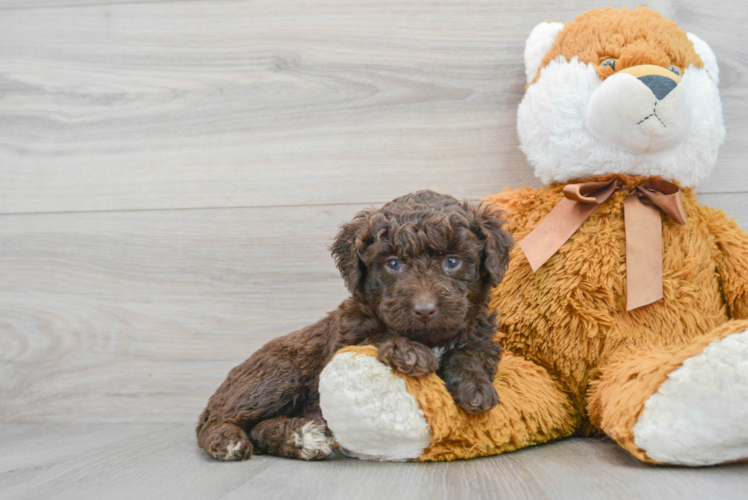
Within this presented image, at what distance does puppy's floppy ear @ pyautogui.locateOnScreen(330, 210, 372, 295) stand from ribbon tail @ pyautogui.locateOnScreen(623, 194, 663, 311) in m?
0.58

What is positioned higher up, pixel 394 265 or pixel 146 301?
pixel 394 265

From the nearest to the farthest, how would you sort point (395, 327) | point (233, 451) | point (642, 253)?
point (395, 327)
point (233, 451)
point (642, 253)

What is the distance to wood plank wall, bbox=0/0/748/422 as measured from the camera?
180 centimetres

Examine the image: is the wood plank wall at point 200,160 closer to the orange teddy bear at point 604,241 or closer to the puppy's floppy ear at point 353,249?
the orange teddy bear at point 604,241

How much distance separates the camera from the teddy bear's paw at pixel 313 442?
1.19 metres

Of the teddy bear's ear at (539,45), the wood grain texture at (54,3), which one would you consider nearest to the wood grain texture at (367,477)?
the teddy bear's ear at (539,45)

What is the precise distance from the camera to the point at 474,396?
3.59 feet

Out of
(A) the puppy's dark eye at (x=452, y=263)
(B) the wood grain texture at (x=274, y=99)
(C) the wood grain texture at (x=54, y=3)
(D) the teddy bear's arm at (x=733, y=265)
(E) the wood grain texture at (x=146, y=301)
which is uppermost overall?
(C) the wood grain texture at (x=54, y=3)

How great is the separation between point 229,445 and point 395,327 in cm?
43

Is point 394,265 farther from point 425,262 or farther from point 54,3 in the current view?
point 54,3

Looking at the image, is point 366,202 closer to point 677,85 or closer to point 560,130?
point 560,130

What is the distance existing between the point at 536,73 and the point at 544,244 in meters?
0.46

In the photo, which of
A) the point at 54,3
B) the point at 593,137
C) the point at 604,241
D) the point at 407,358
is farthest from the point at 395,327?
the point at 54,3

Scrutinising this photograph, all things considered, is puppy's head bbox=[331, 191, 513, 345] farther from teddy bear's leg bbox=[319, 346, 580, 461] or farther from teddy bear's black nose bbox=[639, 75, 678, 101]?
teddy bear's black nose bbox=[639, 75, 678, 101]
